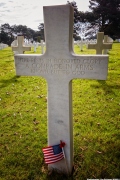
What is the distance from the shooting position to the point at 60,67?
247cm

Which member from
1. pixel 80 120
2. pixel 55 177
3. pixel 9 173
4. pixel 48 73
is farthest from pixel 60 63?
pixel 80 120

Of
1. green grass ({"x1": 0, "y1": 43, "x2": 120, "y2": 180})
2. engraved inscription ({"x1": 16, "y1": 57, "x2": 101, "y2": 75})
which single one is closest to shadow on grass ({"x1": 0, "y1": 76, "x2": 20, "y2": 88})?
green grass ({"x1": 0, "y1": 43, "x2": 120, "y2": 180})

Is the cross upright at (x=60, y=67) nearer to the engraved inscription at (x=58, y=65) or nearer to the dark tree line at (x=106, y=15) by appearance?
the engraved inscription at (x=58, y=65)

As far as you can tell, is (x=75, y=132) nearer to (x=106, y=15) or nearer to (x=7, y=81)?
(x=7, y=81)

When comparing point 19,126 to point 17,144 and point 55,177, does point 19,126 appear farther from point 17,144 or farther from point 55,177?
point 55,177

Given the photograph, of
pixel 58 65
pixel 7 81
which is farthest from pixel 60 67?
pixel 7 81

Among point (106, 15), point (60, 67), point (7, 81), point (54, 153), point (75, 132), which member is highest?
point (106, 15)

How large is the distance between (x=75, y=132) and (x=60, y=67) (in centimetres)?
215

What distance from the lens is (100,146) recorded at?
3.62 metres

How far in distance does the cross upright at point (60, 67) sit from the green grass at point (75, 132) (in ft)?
1.74

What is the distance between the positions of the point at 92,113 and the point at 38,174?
2.42 meters

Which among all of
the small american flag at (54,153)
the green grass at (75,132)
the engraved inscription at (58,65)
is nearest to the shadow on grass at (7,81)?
the green grass at (75,132)

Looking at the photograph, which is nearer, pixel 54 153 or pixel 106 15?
pixel 54 153

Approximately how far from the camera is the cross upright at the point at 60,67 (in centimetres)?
227
